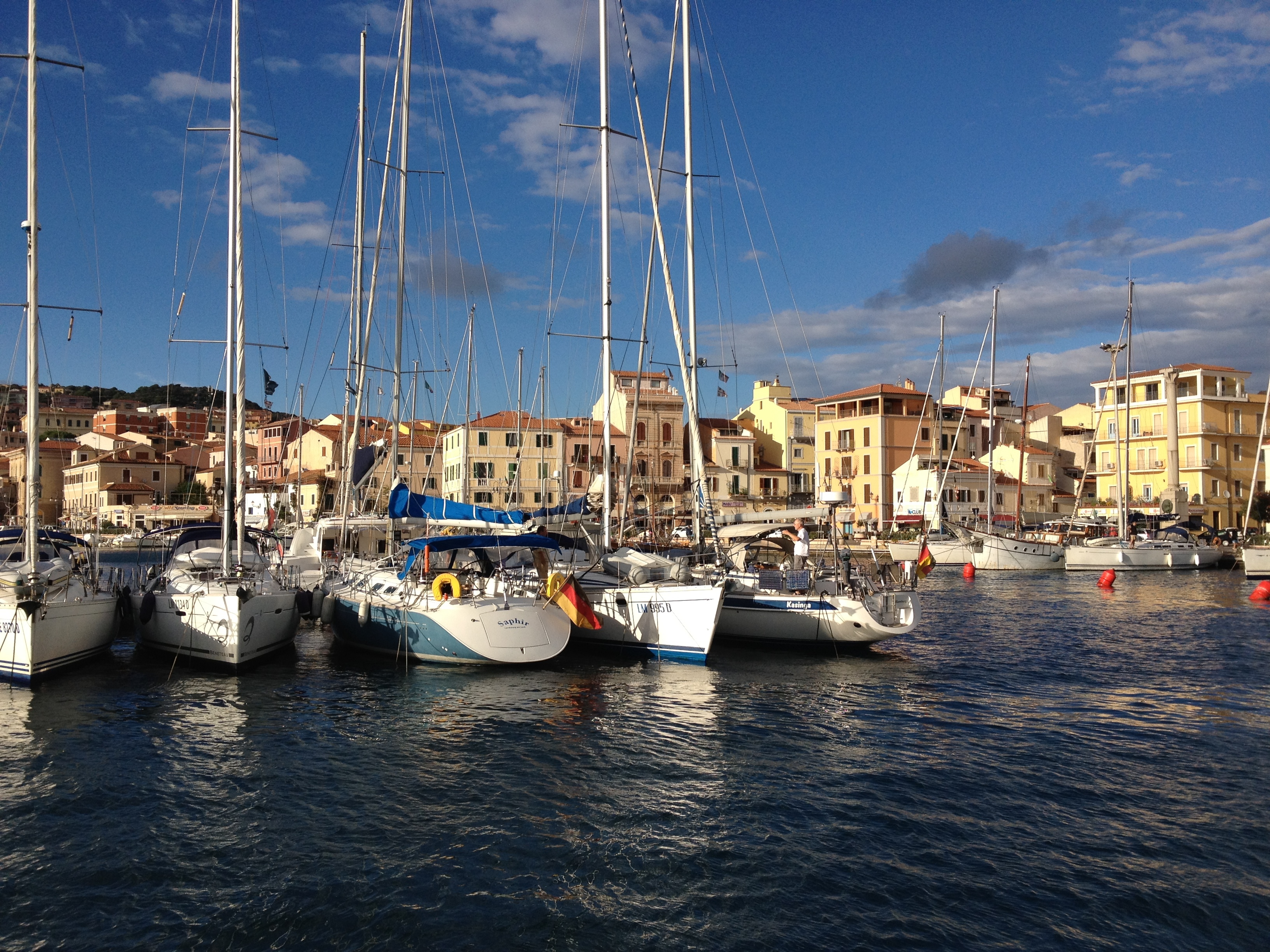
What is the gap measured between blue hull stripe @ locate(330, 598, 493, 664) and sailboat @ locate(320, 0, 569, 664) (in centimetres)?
2

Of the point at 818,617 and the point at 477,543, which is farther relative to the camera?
the point at 818,617

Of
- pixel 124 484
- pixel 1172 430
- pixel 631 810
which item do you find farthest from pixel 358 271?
pixel 124 484

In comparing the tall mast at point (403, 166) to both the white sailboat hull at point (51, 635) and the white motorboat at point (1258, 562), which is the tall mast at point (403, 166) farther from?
the white motorboat at point (1258, 562)

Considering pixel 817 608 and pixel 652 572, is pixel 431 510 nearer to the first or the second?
pixel 652 572

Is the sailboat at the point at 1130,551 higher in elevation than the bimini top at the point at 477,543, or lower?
lower

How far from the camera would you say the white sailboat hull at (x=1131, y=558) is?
178 ft

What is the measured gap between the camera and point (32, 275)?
1975 centimetres

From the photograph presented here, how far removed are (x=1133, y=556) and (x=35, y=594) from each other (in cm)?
5395

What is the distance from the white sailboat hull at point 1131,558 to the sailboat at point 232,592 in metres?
46.2

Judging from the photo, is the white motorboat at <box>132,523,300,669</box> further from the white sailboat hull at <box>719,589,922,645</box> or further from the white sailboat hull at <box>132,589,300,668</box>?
the white sailboat hull at <box>719,589,922,645</box>

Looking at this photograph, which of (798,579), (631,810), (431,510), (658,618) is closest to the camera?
(631,810)

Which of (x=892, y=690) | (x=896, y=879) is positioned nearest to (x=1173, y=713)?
(x=892, y=690)

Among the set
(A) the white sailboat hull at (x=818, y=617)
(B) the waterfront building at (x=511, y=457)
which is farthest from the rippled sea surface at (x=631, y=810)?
(B) the waterfront building at (x=511, y=457)

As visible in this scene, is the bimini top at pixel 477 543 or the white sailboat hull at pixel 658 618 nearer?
the white sailboat hull at pixel 658 618
